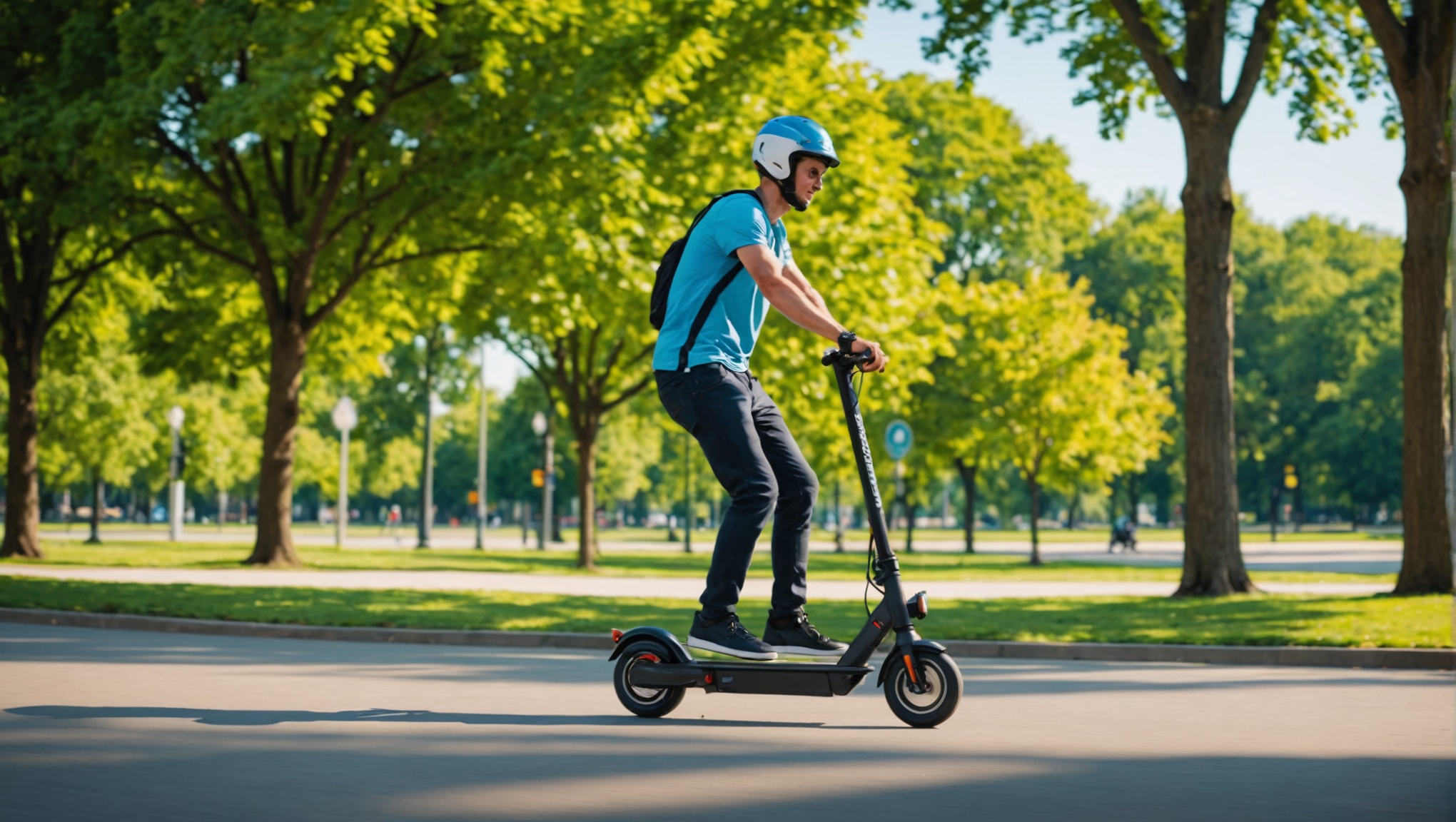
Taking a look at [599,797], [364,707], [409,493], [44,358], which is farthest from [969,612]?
[409,493]

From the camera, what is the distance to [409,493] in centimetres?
11925

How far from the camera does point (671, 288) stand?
6406 millimetres

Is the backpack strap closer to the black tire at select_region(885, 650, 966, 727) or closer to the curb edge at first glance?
the black tire at select_region(885, 650, 966, 727)

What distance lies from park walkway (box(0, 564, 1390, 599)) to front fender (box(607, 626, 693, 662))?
1065cm

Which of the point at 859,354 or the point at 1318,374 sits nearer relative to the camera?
the point at 859,354

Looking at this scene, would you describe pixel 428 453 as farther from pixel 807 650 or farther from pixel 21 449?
pixel 807 650

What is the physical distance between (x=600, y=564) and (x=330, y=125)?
12.4 metres

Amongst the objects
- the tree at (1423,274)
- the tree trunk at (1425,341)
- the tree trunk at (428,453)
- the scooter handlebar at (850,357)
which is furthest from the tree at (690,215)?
Answer: the scooter handlebar at (850,357)

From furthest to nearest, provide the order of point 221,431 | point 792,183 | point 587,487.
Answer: point 221,431, point 587,487, point 792,183

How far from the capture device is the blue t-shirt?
6.23 metres

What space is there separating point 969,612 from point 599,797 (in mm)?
10710

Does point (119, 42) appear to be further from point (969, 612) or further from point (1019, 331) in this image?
point (1019, 331)

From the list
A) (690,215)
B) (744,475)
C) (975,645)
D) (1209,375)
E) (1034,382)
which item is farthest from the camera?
(1034,382)

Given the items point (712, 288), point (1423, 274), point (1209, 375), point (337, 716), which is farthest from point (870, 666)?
point (1423, 274)
